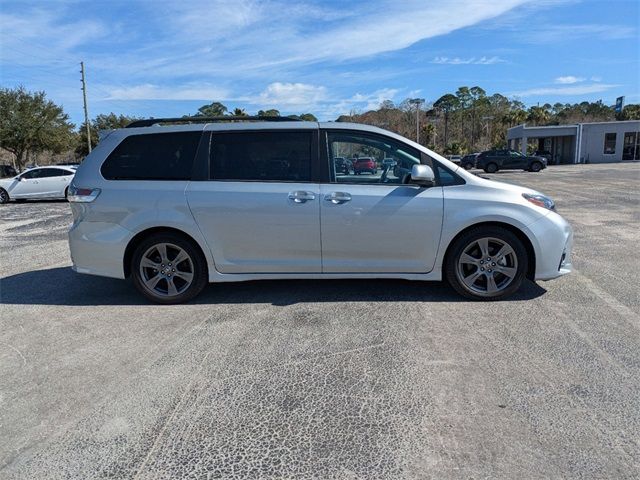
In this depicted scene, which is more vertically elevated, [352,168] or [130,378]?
[352,168]

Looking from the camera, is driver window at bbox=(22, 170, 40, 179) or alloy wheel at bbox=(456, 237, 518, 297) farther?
driver window at bbox=(22, 170, 40, 179)

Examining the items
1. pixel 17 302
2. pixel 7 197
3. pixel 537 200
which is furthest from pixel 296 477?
pixel 7 197

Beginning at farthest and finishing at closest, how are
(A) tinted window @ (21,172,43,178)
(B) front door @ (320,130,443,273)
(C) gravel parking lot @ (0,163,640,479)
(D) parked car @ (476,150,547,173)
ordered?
(D) parked car @ (476,150,547,173), (A) tinted window @ (21,172,43,178), (B) front door @ (320,130,443,273), (C) gravel parking lot @ (0,163,640,479)

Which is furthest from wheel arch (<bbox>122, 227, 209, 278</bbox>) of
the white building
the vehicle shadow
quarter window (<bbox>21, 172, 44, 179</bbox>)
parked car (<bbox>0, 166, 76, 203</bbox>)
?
the white building

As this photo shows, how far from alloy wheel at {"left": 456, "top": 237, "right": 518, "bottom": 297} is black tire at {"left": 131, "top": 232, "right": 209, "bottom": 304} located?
2.65 meters

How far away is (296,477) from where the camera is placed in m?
2.45

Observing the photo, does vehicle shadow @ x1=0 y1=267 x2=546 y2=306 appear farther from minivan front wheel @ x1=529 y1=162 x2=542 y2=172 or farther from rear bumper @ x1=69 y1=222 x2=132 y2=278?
minivan front wheel @ x1=529 y1=162 x2=542 y2=172

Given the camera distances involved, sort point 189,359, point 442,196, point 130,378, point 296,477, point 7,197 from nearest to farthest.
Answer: point 296,477 < point 130,378 < point 189,359 < point 442,196 < point 7,197

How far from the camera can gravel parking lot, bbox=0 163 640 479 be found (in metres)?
2.60

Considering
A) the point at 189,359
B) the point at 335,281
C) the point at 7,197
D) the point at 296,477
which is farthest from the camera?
the point at 7,197

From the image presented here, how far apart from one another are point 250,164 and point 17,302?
3.03m

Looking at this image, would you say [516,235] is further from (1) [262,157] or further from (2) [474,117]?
(2) [474,117]

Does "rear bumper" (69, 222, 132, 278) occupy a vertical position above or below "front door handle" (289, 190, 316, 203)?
below

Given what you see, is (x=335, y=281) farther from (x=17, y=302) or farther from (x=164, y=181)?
(x=17, y=302)
